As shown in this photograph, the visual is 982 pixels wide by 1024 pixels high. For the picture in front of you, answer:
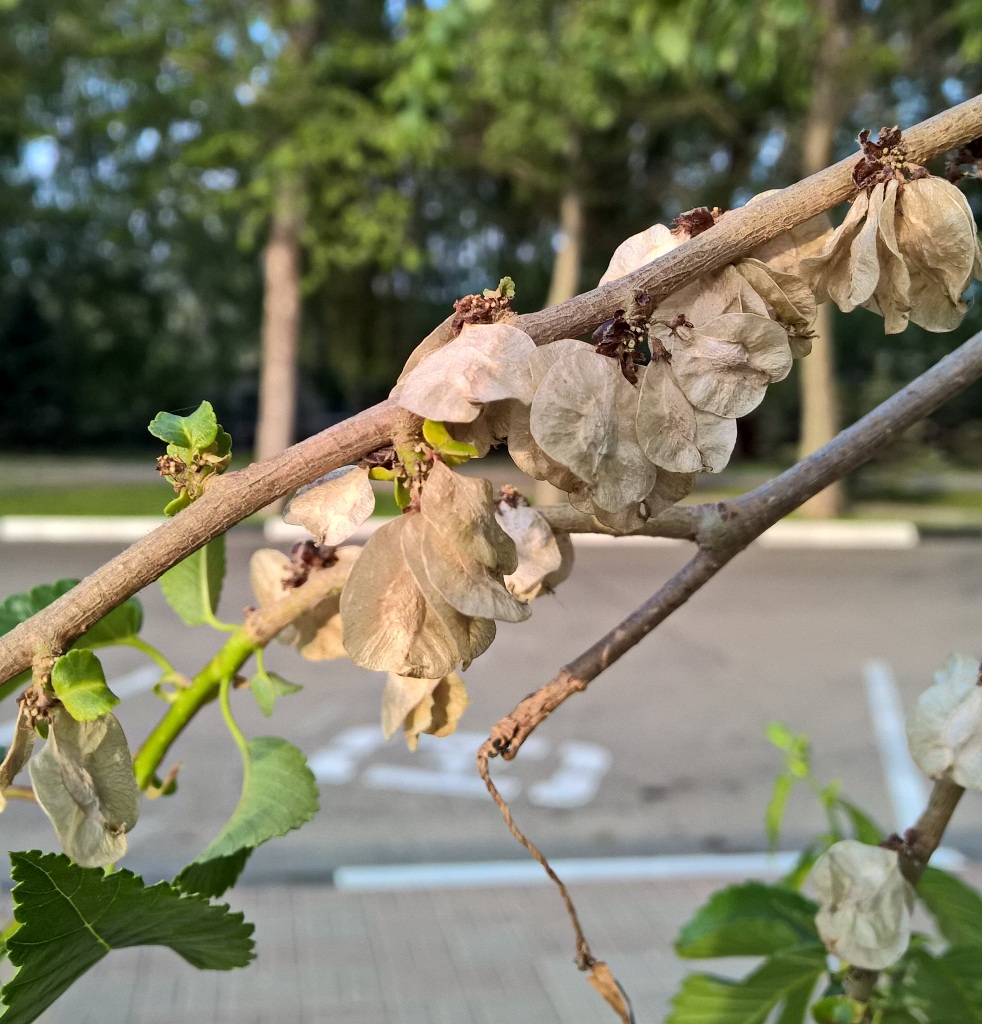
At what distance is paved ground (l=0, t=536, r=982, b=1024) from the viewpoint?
7.48 feet

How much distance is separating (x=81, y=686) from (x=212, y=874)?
241 millimetres

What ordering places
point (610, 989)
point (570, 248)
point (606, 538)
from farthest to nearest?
point (570, 248), point (606, 538), point (610, 989)

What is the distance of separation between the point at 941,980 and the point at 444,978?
1783 millimetres

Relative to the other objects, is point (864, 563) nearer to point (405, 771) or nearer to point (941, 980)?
point (405, 771)

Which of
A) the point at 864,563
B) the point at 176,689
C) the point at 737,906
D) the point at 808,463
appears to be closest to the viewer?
the point at 808,463

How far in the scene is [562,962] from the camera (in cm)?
243

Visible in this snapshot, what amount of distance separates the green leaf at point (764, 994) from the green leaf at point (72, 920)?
46 centimetres

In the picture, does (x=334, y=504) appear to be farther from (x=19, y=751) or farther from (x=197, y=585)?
(x=197, y=585)

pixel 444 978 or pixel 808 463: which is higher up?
pixel 808 463

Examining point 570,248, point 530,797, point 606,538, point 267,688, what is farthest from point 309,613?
point 570,248

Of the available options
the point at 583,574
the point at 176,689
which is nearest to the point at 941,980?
the point at 176,689

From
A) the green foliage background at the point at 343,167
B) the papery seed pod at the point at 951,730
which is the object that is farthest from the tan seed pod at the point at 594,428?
the green foliage background at the point at 343,167

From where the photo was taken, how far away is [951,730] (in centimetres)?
60

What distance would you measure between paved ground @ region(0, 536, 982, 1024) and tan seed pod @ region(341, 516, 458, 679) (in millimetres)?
1747
